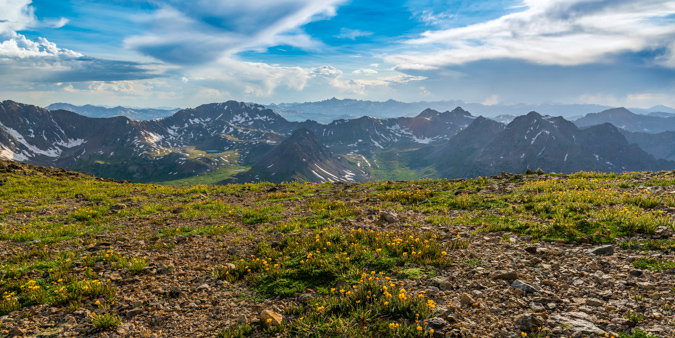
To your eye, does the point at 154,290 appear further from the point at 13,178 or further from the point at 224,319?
the point at 13,178

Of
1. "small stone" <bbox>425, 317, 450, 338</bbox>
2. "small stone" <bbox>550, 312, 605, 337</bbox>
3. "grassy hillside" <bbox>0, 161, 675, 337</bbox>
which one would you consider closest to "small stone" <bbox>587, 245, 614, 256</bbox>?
"grassy hillside" <bbox>0, 161, 675, 337</bbox>

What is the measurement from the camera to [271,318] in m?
6.50

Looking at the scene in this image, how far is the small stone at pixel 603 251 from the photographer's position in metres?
8.45

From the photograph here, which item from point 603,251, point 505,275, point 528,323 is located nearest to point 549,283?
point 505,275

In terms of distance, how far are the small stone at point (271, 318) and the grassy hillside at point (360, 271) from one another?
0.03 m

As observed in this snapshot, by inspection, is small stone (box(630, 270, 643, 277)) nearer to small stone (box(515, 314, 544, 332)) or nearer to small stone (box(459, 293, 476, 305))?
small stone (box(515, 314, 544, 332))

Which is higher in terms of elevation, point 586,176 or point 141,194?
point 586,176

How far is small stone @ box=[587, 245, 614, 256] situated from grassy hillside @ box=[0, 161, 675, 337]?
0.25 m

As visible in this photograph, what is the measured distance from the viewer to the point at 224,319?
23.2 feet

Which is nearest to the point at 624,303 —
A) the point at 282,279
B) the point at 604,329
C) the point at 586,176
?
the point at 604,329

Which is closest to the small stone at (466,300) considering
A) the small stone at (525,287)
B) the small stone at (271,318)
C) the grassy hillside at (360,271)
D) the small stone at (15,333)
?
the grassy hillside at (360,271)

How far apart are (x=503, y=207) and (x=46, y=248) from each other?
801 inches

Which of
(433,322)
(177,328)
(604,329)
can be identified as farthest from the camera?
(177,328)

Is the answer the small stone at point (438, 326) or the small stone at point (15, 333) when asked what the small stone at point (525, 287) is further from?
the small stone at point (15, 333)
